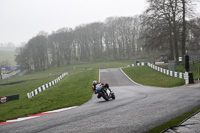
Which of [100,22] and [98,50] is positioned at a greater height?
→ [100,22]

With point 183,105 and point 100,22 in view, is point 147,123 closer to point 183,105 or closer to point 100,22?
point 183,105

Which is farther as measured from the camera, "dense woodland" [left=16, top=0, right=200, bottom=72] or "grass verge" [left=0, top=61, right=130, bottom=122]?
"dense woodland" [left=16, top=0, right=200, bottom=72]

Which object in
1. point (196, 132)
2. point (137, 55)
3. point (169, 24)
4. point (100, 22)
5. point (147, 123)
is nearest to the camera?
point (196, 132)

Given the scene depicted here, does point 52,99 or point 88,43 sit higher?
point 88,43

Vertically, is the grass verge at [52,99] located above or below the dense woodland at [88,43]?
below

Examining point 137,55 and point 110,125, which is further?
point 137,55

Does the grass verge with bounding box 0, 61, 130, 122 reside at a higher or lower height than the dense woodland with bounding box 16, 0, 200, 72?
lower

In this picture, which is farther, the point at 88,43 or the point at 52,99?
the point at 88,43

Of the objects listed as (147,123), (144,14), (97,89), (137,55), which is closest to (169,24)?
(144,14)

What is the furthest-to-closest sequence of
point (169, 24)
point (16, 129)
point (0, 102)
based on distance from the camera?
point (169, 24) < point (0, 102) < point (16, 129)

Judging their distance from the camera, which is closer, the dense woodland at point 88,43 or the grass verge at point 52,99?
the grass verge at point 52,99

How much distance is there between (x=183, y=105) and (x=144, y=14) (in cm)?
3059

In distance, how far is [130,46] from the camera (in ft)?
293

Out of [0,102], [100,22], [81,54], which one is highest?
[100,22]
